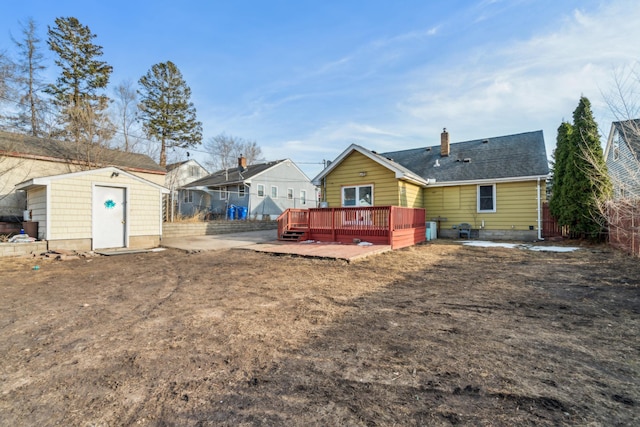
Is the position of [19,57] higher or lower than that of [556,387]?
higher

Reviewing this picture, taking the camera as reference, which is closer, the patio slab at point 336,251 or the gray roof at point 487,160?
the patio slab at point 336,251

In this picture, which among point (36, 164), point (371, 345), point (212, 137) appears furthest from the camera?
point (212, 137)

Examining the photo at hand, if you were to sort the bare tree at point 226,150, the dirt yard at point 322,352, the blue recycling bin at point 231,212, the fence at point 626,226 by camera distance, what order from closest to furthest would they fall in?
the dirt yard at point 322,352 → the fence at point 626,226 → the blue recycling bin at point 231,212 → the bare tree at point 226,150

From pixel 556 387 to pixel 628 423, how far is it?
0.41 metres

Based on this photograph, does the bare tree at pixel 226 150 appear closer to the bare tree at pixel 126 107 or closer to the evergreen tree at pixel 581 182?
the bare tree at pixel 126 107

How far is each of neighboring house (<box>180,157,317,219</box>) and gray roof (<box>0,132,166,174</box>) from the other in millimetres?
5905

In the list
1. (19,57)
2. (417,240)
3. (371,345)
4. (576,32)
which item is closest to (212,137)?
(19,57)

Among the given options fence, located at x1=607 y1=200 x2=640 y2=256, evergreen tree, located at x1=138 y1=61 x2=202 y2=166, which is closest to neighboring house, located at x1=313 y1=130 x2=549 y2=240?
fence, located at x1=607 y1=200 x2=640 y2=256

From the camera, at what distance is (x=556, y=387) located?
2.21m

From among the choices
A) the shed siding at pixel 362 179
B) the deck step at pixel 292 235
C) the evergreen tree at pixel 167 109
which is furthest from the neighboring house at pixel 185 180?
the shed siding at pixel 362 179

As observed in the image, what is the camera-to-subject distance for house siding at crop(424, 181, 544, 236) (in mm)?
12930

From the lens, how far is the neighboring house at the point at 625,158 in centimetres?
633

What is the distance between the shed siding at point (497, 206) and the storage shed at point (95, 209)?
12599mm

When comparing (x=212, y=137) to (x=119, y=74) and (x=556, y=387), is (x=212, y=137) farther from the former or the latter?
(x=556, y=387)
